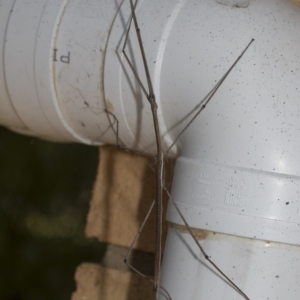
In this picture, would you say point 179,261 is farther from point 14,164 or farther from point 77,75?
point 14,164

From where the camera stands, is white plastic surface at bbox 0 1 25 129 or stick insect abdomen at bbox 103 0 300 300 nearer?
stick insect abdomen at bbox 103 0 300 300

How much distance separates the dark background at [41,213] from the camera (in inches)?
60.1

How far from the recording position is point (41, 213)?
1.58 metres

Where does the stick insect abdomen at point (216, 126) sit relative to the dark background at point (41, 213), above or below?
above

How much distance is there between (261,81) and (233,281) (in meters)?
0.24

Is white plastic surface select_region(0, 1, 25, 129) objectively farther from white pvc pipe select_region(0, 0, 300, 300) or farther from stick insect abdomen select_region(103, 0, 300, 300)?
stick insect abdomen select_region(103, 0, 300, 300)

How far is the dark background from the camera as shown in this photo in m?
1.53

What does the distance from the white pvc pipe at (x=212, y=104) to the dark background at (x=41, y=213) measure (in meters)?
0.79

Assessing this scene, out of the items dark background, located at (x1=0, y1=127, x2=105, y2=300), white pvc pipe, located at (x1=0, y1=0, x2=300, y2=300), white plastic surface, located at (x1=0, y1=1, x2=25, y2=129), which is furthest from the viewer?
dark background, located at (x1=0, y1=127, x2=105, y2=300)

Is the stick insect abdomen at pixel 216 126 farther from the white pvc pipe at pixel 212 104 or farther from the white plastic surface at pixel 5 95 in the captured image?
the white plastic surface at pixel 5 95

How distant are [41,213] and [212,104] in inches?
41.0

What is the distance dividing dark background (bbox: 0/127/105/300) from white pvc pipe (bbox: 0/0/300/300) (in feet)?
2.60

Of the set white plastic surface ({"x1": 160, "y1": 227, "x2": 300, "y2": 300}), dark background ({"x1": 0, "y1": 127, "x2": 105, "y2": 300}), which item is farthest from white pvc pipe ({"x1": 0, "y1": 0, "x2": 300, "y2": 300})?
dark background ({"x1": 0, "y1": 127, "x2": 105, "y2": 300})

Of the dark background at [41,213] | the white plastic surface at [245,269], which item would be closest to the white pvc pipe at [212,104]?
the white plastic surface at [245,269]
